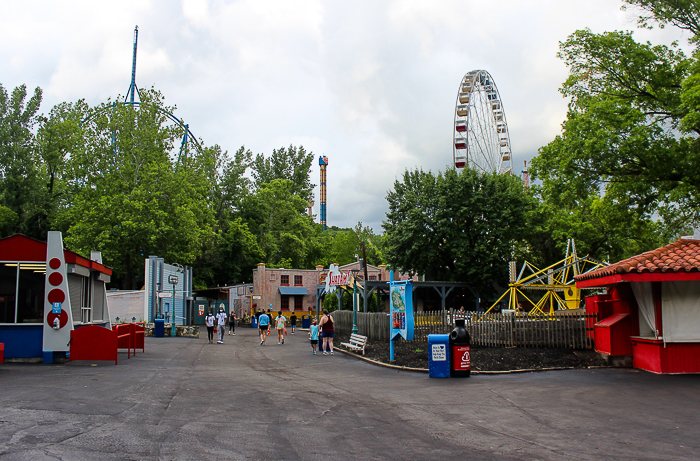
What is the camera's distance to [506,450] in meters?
6.42

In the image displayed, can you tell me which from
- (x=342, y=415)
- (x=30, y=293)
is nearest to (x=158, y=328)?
(x=30, y=293)

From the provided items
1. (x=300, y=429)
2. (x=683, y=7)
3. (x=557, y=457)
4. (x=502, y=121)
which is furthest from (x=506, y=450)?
(x=502, y=121)

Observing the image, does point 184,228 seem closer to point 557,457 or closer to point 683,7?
point 683,7

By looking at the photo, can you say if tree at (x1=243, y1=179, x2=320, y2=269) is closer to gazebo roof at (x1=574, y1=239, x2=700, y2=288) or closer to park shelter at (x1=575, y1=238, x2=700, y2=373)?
park shelter at (x1=575, y1=238, x2=700, y2=373)

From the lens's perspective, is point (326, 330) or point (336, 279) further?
point (336, 279)

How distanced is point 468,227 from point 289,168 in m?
43.9

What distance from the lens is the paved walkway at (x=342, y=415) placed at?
6289mm

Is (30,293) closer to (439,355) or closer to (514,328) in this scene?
(439,355)

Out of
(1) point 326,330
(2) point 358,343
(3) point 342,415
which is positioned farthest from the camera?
(1) point 326,330

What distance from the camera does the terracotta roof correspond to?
12359 millimetres

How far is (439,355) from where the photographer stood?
13078 millimetres

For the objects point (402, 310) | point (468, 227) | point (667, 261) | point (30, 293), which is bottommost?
point (402, 310)

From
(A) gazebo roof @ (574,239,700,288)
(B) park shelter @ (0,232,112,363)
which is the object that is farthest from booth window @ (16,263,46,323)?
(A) gazebo roof @ (574,239,700,288)

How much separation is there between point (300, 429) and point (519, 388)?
5.76m
